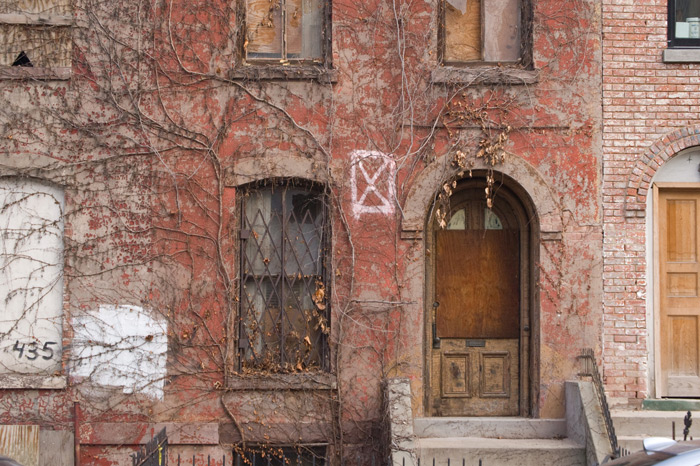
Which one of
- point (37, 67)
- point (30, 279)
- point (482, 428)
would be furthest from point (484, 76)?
point (30, 279)

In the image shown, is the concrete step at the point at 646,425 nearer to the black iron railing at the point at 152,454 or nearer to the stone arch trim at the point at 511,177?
the stone arch trim at the point at 511,177

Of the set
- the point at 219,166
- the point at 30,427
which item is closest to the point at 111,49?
the point at 219,166

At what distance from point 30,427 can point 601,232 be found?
21.8ft

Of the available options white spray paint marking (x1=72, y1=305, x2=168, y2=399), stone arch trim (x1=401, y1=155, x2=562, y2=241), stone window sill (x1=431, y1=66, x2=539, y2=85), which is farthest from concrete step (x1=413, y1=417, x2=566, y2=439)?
stone window sill (x1=431, y1=66, x2=539, y2=85)

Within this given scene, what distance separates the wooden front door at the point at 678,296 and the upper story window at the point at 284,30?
4289 millimetres

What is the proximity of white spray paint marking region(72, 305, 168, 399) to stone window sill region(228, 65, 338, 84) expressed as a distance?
9.40 feet

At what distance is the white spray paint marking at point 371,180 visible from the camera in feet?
29.6

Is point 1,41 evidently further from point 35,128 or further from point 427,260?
point 427,260

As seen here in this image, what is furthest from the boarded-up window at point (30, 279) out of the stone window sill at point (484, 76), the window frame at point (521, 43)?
the window frame at point (521, 43)

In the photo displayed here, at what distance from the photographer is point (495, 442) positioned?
8.42m

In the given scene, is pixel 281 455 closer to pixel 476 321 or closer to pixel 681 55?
pixel 476 321

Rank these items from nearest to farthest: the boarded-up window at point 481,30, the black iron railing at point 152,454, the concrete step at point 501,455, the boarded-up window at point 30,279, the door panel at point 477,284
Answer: the black iron railing at point 152,454, the concrete step at point 501,455, the boarded-up window at point 30,279, the boarded-up window at point 481,30, the door panel at point 477,284

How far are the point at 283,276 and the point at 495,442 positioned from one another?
9.56ft

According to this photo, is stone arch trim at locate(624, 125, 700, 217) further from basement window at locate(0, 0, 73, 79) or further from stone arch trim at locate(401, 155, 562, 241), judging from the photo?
basement window at locate(0, 0, 73, 79)
